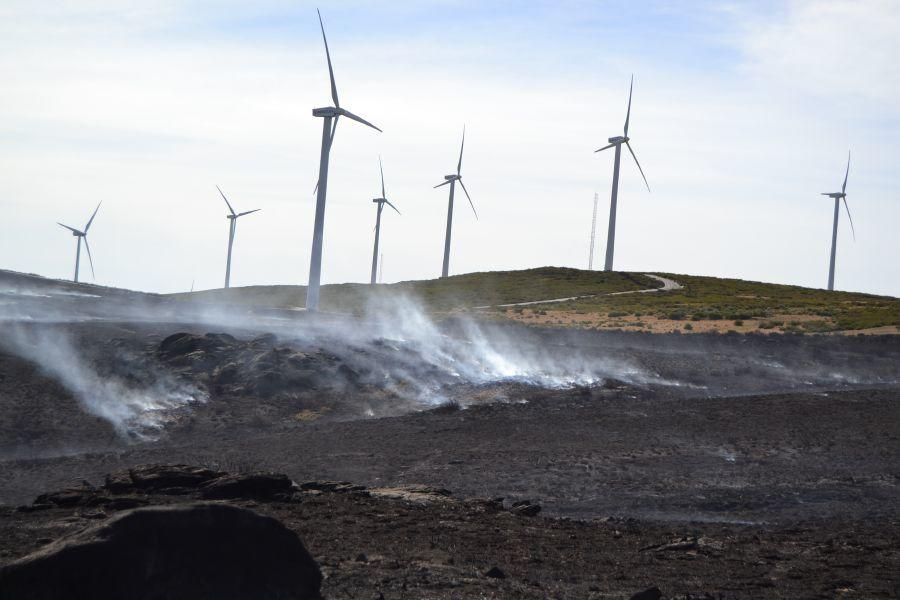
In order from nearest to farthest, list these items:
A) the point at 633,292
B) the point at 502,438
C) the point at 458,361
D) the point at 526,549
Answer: the point at 526,549
the point at 502,438
the point at 458,361
the point at 633,292

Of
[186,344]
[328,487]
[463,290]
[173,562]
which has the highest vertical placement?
[463,290]

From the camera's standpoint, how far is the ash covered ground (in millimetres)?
16766

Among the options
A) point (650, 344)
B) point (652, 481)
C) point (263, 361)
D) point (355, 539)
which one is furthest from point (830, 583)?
point (650, 344)

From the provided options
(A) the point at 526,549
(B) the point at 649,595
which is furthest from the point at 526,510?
(B) the point at 649,595

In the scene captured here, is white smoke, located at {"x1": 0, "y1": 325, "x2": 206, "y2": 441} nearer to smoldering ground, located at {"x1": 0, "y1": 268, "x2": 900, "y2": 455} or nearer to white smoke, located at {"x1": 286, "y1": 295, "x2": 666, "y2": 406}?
smoldering ground, located at {"x1": 0, "y1": 268, "x2": 900, "y2": 455}

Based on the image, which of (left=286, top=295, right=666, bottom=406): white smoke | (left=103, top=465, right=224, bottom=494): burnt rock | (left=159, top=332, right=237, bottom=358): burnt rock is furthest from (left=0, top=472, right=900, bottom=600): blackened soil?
(left=159, top=332, right=237, bottom=358): burnt rock

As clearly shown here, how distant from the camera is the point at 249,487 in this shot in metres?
19.9

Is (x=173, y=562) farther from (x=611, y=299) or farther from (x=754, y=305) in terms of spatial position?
(x=611, y=299)

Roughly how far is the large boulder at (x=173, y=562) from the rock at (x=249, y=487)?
651cm

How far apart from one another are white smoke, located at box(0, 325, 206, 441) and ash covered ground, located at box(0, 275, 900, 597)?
0.10m

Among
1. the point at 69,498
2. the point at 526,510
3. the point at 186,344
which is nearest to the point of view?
the point at 69,498

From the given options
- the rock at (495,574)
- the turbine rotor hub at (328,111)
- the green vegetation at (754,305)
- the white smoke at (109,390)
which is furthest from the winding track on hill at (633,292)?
the rock at (495,574)

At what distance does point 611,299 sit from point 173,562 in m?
79.2

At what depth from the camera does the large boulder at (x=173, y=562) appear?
1144cm
